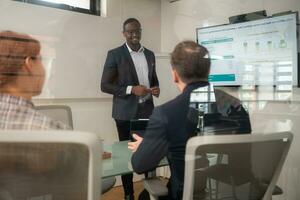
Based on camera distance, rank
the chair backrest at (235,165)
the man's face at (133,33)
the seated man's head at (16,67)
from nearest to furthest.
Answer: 1. the chair backrest at (235,165)
2. the seated man's head at (16,67)
3. the man's face at (133,33)

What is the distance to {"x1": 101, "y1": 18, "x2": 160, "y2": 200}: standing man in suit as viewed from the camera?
2.10 metres

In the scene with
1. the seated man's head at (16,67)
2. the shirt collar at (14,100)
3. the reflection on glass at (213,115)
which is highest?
the seated man's head at (16,67)

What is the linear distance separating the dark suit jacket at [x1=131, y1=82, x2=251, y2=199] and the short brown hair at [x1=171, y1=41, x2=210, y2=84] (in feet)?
0.28

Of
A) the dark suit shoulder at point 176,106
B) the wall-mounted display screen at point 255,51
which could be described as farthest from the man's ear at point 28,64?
the wall-mounted display screen at point 255,51

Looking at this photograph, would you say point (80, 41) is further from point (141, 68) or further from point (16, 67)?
point (16, 67)

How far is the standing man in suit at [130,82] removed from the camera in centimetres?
210

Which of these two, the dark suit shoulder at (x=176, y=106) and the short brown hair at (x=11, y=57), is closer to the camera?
the short brown hair at (x=11, y=57)

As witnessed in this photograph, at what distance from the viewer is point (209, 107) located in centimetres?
161

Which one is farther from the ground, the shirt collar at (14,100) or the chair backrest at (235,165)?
the shirt collar at (14,100)

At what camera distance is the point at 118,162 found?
1.51 metres

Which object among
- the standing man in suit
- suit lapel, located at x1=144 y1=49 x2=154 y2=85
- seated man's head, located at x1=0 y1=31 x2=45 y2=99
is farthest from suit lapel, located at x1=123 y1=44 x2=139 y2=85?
seated man's head, located at x1=0 y1=31 x2=45 y2=99

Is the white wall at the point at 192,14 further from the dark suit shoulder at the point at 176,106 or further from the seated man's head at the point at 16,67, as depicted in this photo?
the seated man's head at the point at 16,67

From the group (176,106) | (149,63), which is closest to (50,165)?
(176,106)

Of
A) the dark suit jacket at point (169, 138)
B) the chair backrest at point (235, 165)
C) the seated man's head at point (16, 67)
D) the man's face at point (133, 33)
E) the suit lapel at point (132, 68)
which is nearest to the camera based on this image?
the chair backrest at point (235, 165)
